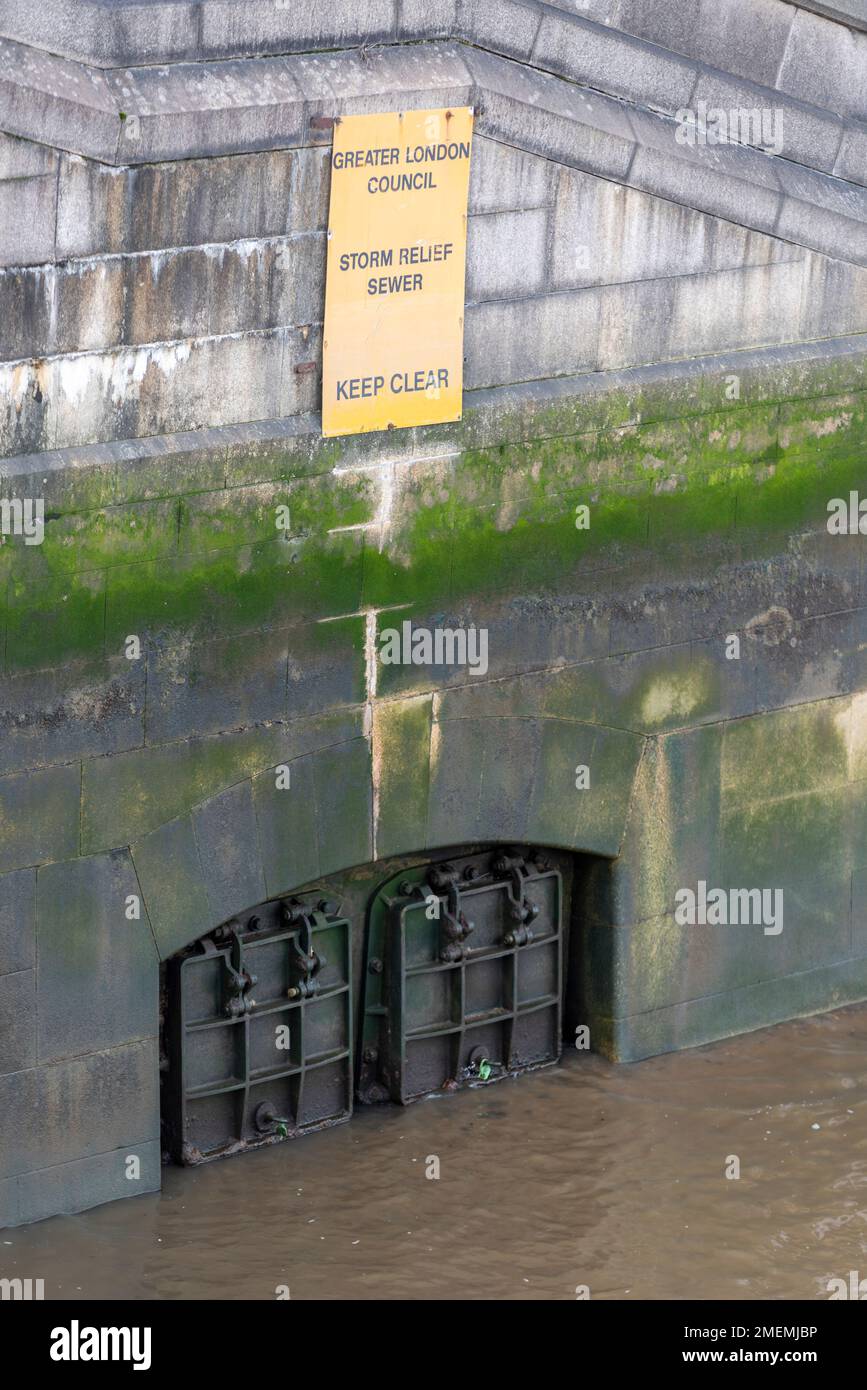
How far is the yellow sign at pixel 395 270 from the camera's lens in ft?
32.0

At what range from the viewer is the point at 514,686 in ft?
35.2

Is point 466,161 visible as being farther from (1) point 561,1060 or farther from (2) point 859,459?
(1) point 561,1060

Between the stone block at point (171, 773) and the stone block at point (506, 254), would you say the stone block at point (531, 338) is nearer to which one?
the stone block at point (506, 254)

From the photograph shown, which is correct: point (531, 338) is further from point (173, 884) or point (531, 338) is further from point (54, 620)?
point (173, 884)

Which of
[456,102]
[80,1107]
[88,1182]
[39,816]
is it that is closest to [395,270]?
[456,102]

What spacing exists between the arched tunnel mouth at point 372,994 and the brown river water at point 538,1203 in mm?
152

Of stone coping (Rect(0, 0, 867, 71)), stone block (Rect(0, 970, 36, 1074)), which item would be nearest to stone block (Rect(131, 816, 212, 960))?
stone block (Rect(0, 970, 36, 1074))

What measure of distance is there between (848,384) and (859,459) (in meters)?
0.39

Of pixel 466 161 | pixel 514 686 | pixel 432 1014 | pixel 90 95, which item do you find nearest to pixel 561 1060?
pixel 432 1014

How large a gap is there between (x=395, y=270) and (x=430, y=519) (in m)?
1.09

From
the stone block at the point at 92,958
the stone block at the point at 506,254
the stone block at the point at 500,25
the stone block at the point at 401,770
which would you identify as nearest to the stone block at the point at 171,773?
the stone block at the point at 92,958

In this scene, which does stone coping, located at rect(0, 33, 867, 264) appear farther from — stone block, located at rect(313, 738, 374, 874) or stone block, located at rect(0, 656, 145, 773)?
stone block, located at rect(313, 738, 374, 874)

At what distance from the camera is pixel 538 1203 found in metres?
10.4

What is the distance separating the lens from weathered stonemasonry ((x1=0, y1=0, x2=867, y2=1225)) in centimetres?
926
